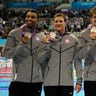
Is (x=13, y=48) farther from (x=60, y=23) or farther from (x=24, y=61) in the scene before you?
(x=60, y=23)

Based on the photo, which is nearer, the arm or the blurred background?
the arm

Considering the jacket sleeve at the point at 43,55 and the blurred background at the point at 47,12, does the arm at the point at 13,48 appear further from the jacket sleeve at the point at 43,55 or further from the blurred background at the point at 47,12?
the blurred background at the point at 47,12

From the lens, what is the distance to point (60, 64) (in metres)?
3.83

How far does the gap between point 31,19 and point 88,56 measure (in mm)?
790

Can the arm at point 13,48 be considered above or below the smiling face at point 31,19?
below

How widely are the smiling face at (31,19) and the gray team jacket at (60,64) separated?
13.3 inches

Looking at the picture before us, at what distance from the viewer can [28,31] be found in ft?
12.9

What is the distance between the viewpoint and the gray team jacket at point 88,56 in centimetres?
384

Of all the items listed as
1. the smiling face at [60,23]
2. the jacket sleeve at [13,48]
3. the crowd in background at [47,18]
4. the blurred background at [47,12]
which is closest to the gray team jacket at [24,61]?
the jacket sleeve at [13,48]

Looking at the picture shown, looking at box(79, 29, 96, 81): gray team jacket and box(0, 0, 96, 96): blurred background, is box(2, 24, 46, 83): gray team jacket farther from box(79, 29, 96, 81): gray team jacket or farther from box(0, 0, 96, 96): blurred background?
box(0, 0, 96, 96): blurred background

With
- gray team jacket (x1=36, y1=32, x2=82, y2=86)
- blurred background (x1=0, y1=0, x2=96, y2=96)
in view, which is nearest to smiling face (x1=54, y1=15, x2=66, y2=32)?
gray team jacket (x1=36, y1=32, x2=82, y2=86)

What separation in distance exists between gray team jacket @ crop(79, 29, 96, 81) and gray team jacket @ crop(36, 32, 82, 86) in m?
0.14

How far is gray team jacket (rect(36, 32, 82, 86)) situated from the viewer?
3.83 m

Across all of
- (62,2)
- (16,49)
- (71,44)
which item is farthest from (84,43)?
(62,2)
